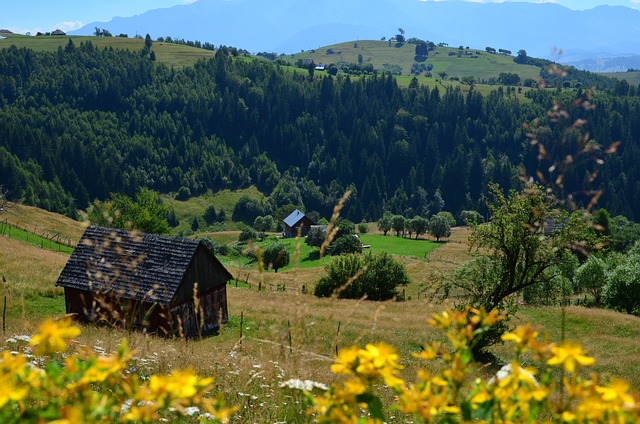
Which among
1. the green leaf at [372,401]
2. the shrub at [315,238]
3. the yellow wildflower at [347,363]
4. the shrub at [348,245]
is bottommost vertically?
the shrub at [315,238]

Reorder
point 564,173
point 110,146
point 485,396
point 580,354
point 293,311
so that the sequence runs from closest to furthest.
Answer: point 580,354
point 485,396
point 293,311
point 564,173
point 110,146

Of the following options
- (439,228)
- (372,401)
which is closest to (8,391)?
(372,401)

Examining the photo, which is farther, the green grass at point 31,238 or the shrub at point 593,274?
the green grass at point 31,238

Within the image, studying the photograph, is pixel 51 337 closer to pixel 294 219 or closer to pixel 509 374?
pixel 509 374

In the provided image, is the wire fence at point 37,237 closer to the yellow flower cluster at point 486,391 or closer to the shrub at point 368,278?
the shrub at point 368,278

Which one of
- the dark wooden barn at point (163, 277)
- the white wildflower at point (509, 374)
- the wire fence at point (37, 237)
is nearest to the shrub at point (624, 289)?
the dark wooden barn at point (163, 277)

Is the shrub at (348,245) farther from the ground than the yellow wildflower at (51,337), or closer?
closer

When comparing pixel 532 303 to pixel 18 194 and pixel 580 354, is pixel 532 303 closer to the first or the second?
pixel 580 354

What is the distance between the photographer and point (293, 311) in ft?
12.8

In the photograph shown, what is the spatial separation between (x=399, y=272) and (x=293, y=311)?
160ft

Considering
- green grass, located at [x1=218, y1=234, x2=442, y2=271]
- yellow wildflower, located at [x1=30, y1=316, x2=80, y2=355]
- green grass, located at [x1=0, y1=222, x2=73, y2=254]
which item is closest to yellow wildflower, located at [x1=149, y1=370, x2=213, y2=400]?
yellow wildflower, located at [x1=30, y1=316, x2=80, y2=355]

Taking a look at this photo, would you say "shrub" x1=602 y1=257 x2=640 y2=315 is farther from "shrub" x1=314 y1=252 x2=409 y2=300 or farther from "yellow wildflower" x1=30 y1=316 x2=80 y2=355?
"yellow wildflower" x1=30 y1=316 x2=80 y2=355

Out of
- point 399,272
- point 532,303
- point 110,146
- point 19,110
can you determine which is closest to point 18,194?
point 110,146

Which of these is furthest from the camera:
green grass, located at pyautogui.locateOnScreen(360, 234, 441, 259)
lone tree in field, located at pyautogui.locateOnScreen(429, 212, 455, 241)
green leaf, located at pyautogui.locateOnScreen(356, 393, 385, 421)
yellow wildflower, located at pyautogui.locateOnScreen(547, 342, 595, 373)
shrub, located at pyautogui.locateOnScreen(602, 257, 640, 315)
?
lone tree in field, located at pyautogui.locateOnScreen(429, 212, 455, 241)
